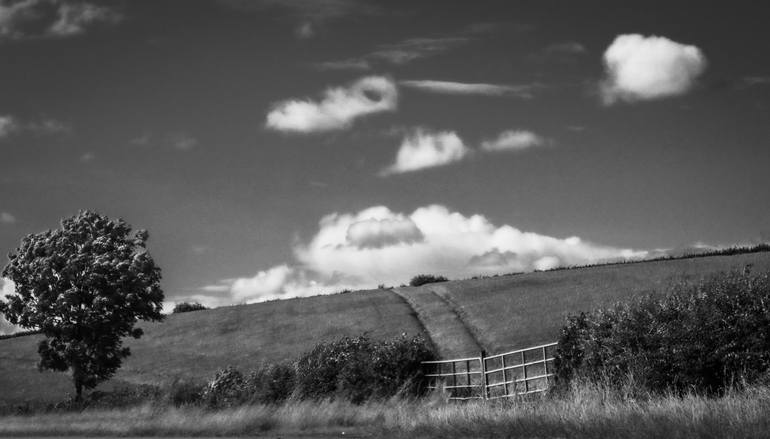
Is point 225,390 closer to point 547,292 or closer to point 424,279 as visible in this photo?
point 547,292

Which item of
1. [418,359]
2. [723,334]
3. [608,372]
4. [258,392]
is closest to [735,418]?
[723,334]

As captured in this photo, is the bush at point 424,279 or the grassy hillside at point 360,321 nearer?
the grassy hillside at point 360,321

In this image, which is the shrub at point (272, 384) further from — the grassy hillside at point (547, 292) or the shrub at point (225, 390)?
the grassy hillside at point (547, 292)

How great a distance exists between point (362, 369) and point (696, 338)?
14.4m

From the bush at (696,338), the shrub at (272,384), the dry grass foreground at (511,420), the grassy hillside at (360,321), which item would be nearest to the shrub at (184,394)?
the shrub at (272,384)

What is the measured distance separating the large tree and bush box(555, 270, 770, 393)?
109 feet

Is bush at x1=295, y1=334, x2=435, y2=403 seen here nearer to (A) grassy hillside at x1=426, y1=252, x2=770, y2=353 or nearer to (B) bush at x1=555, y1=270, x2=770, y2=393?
(B) bush at x1=555, y1=270, x2=770, y2=393

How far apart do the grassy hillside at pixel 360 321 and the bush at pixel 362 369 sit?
2001cm

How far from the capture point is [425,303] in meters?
68.7

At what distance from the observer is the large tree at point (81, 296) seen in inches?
1738

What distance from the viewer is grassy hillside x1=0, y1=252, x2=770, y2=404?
5538 cm

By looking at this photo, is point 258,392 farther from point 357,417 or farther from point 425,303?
point 425,303

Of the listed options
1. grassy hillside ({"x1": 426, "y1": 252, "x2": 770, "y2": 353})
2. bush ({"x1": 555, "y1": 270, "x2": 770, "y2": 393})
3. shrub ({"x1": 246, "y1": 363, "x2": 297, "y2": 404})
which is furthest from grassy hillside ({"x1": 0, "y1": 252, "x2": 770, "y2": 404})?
bush ({"x1": 555, "y1": 270, "x2": 770, "y2": 393})

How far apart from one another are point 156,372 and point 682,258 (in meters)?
51.8
